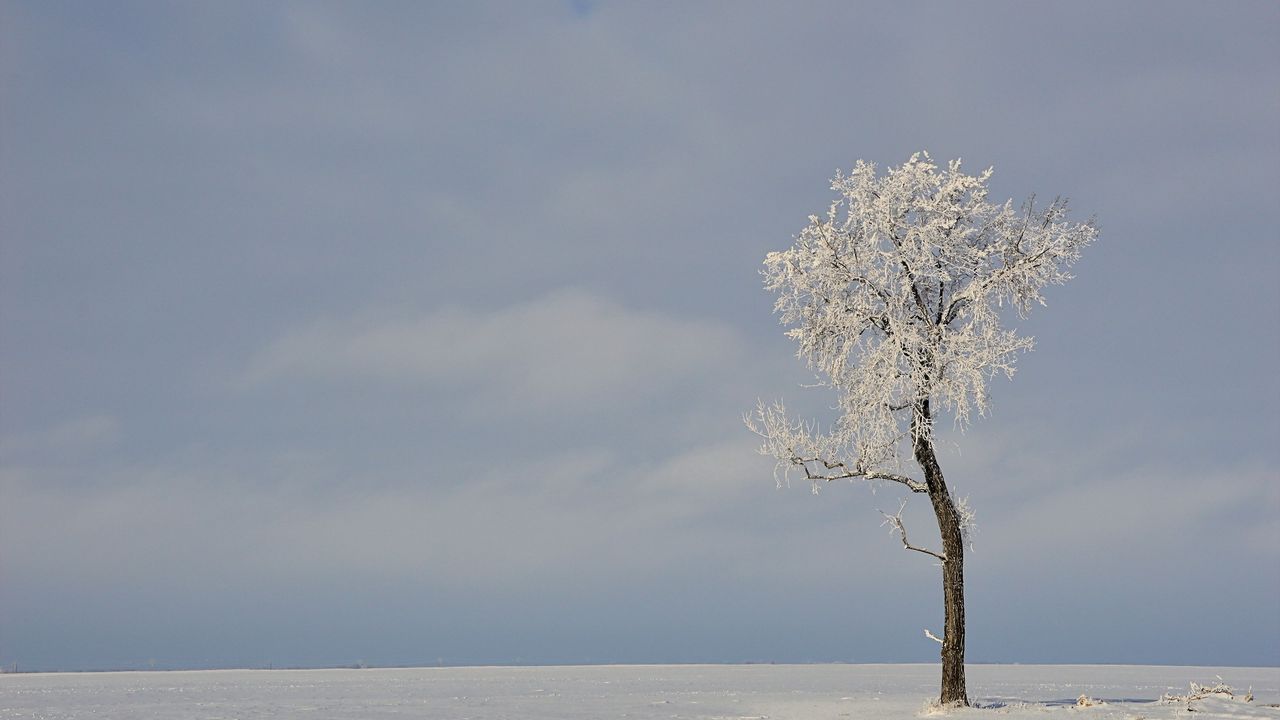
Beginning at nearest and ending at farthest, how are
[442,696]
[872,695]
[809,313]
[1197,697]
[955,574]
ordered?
[1197,697] < [955,574] < [809,313] < [872,695] < [442,696]

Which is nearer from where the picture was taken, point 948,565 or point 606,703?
point 948,565

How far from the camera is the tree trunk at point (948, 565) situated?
89.3ft

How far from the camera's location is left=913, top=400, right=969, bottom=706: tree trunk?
27219 millimetres

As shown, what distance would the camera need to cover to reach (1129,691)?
3725cm

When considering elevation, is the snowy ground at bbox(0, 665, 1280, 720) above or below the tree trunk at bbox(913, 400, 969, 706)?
below

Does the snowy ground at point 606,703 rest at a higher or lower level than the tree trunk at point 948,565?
lower

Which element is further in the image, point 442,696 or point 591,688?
point 591,688

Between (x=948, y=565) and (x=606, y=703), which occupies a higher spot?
(x=948, y=565)

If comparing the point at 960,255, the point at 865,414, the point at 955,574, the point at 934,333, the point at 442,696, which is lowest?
the point at 442,696

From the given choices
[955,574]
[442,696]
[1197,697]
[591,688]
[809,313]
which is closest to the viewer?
[1197,697]

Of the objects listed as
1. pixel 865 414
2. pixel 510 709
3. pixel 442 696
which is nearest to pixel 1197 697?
pixel 865 414

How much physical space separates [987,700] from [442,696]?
1849 centimetres

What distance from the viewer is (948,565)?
28.0 meters

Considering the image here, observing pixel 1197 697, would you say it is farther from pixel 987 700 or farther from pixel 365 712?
pixel 365 712
